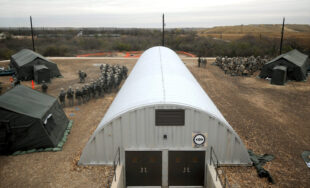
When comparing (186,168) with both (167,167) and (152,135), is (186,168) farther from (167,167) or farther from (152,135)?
(152,135)

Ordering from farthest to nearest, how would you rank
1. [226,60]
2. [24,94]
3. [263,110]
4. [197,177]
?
[226,60], [263,110], [24,94], [197,177]

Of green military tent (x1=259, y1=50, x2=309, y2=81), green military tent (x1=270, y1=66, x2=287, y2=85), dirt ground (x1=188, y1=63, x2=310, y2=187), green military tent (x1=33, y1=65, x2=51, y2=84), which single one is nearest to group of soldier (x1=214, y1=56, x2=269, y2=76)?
dirt ground (x1=188, y1=63, x2=310, y2=187)

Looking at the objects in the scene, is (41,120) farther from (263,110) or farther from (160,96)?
(263,110)

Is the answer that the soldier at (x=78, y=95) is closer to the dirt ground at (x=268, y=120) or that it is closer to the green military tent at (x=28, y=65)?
the green military tent at (x=28, y=65)

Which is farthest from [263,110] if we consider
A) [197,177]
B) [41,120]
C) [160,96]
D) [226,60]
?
[226,60]

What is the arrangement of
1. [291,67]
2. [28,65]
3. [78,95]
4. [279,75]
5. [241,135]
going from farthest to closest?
[291,67] → [28,65] → [279,75] → [78,95] → [241,135]

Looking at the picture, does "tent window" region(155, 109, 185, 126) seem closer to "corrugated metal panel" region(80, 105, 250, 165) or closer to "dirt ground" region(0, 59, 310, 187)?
"corrugated metal panel" region(80, 105, 250, 165)

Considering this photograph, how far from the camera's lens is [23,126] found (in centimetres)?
1016

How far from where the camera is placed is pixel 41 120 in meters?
10.4

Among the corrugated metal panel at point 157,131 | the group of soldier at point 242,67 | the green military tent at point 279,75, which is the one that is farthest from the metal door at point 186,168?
the group of soldier at point 242,67

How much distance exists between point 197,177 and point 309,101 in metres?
14.4

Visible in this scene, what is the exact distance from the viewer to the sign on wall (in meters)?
7.93

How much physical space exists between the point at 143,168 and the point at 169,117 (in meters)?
2.07

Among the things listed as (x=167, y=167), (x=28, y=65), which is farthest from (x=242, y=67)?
(x=28, y=65)
